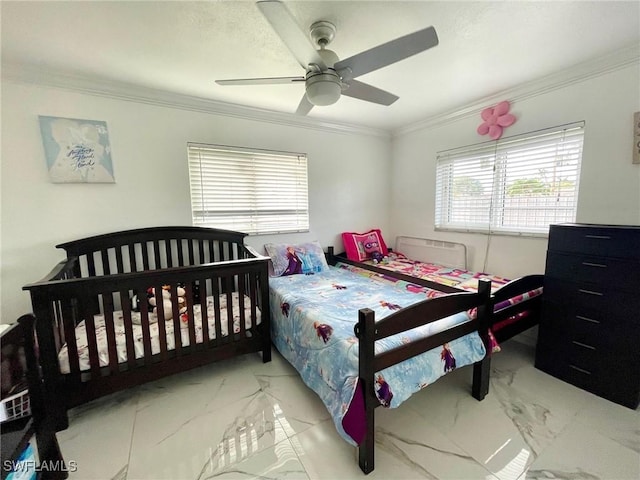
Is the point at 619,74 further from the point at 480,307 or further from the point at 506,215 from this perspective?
the point at 480,307

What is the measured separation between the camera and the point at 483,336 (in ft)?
5.54

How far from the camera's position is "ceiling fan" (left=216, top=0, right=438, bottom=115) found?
3.65ft

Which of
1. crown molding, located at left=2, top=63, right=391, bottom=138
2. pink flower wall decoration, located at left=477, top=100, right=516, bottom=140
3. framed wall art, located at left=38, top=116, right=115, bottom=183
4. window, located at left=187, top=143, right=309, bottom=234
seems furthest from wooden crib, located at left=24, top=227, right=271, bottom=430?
pink flower wall decoration, located at left=477, top=100, right=516, bottom=140

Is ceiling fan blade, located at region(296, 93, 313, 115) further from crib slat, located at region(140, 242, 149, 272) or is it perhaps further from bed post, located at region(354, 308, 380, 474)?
crib slat, located at region(140, 242, 149, 272)

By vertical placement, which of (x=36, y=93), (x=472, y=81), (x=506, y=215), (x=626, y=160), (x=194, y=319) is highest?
(x=472, y=81)

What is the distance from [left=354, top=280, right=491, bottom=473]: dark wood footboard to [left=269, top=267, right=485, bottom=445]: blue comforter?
0.14 feet

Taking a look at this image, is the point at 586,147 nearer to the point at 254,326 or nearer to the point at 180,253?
the point at 254,326

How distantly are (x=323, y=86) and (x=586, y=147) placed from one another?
2162 mm

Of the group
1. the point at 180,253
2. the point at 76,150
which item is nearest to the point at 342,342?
the point at 180,253

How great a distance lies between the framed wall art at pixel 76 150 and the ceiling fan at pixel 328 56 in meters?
1.38

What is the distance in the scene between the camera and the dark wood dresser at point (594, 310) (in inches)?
63.8

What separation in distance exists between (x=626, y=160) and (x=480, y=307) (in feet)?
5.14

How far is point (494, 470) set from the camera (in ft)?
4.20

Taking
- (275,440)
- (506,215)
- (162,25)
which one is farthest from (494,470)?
(162,25)
